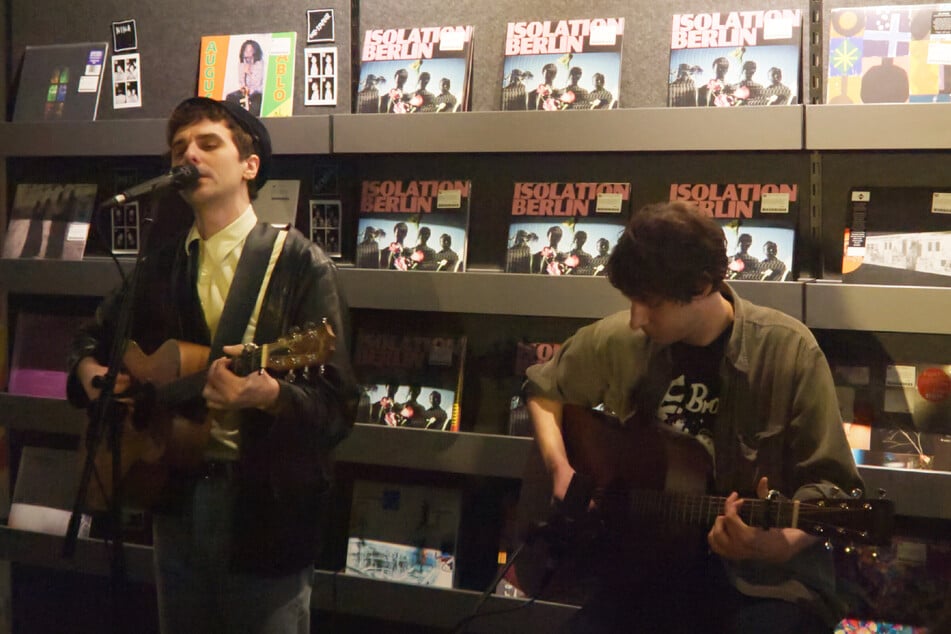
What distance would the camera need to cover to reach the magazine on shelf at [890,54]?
225 cm

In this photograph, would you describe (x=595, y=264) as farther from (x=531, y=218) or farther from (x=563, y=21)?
(x=563, y=21)

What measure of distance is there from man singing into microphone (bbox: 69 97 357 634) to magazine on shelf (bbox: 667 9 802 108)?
1.02 metres

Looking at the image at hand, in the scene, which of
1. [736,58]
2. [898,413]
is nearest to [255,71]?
[736,58]

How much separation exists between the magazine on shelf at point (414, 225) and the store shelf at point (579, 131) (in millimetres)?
179

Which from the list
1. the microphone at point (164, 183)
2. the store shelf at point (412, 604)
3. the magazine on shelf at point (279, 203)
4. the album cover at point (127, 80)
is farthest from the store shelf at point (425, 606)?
the album cover at point (127, 80)

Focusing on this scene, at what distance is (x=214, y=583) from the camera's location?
2113 millimetres

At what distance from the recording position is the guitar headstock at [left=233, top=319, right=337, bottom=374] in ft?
6.62

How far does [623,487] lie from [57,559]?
186cm

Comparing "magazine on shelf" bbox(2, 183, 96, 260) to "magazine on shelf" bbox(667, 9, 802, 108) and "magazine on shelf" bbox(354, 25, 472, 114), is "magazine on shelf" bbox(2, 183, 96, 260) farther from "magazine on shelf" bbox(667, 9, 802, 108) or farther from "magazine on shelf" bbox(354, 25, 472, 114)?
"magazine on shelf" bbox(667, 9, 802, 108)

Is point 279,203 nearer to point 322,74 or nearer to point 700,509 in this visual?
point 322,74

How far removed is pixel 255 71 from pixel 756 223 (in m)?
1.49

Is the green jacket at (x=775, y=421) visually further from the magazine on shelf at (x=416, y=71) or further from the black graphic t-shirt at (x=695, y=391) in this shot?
the magazine on shelf at (x=416, y=71)

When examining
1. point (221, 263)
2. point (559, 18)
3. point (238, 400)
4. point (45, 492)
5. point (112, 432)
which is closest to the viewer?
point (238, 400)

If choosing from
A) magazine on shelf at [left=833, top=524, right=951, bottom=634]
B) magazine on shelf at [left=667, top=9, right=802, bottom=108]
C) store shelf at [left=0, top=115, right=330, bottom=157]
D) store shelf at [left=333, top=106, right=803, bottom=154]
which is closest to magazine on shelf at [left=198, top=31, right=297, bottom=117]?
store shelf at [left=0, top=115, right=330, bottom=157]
